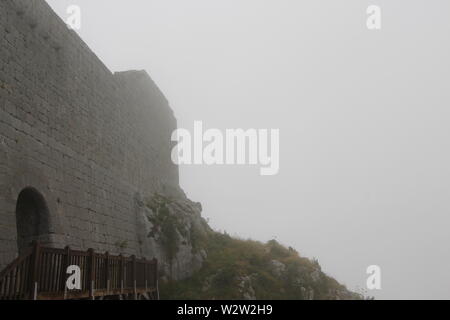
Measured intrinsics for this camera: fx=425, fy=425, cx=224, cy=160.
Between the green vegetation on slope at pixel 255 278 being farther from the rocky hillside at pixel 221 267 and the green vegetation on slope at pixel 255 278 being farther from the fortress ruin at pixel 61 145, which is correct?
the fortress ruin at pixel 61 145

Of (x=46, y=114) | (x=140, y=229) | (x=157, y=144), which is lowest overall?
(x=140, y=229)

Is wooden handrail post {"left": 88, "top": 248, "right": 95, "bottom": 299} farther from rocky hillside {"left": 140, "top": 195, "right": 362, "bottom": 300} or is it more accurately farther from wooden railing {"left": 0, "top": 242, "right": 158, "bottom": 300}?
rocky hillside {"left": 140, "top": 195, "right": 362, "bottom": 300}

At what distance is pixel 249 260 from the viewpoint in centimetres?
1911

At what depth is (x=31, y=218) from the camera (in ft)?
39.0

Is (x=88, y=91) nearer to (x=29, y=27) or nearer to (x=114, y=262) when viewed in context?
(x=29, y=27)

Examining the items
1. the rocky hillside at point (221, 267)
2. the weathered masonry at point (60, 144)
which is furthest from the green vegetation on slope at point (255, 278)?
the weathered masonry at point (60, 144)

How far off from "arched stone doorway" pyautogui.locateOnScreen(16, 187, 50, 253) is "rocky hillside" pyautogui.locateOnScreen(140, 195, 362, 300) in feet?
20.0

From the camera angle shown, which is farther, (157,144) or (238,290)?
(157,144)

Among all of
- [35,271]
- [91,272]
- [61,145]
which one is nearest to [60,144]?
[61,145]

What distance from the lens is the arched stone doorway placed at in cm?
1167
